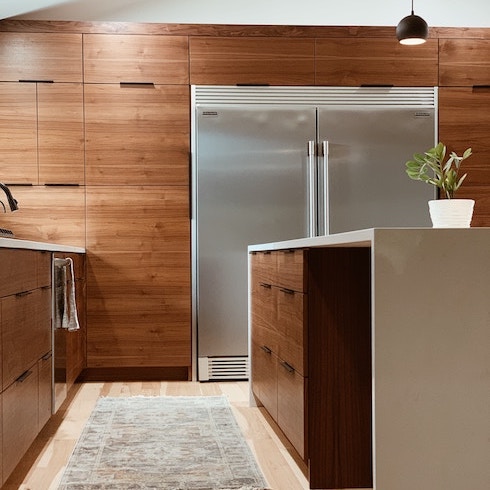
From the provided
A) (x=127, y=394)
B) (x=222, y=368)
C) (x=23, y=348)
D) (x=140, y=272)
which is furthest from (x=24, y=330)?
(x=222, y=368)

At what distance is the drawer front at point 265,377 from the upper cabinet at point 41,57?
2172 millimetres

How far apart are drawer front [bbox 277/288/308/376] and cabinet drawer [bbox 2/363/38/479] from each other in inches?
36.9

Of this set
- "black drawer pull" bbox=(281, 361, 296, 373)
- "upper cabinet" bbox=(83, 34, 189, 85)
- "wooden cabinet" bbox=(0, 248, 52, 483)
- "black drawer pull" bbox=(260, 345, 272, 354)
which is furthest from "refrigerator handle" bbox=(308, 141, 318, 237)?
"black drawer pull" bbox=(281, 361, 296, 373)

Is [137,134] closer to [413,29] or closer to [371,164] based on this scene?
[371,164]

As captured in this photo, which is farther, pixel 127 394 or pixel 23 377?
pixel 127 394

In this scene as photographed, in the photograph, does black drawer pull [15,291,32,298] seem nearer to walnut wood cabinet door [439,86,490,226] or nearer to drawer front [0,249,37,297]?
drawer front [0,249,37,297]

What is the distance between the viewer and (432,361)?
184 centimetres

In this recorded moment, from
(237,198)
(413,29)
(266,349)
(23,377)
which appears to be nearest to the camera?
(23,377)

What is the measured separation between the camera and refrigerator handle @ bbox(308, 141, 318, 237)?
5070 millimetres

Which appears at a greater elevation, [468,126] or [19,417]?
[468,126]

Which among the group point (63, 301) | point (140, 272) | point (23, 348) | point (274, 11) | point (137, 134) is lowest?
point (23, 348)

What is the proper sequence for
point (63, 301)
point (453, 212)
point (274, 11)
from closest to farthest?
point (453, 212)
point (63, 301)
point (274, 11)

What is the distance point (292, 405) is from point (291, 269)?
0.47 metres

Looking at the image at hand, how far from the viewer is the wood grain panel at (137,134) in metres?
4.98
